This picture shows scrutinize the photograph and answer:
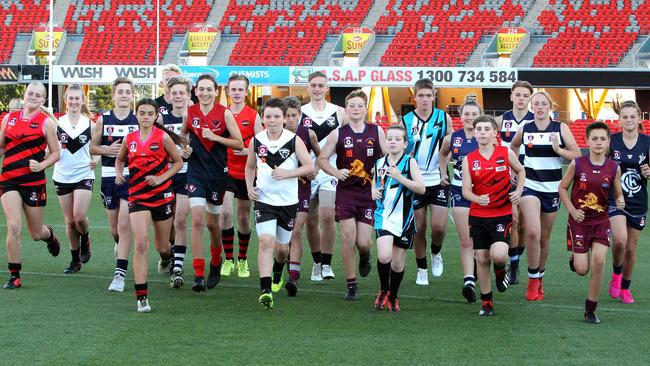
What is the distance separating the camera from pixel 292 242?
1047 cm

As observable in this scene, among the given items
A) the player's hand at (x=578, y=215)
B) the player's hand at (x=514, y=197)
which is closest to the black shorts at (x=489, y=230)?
the player's hand at (x=514, y=197)

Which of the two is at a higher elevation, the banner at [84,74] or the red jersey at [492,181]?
the banner at [84,74]

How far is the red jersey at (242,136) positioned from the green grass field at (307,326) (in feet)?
3.65

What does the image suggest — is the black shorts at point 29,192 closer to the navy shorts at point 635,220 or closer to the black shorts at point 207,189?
the black shorts at point 207,189

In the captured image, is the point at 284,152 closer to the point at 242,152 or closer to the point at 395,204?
the point at 395,204

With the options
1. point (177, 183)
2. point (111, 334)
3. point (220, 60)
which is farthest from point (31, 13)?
point (111, 334)

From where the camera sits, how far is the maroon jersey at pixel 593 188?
8.66m

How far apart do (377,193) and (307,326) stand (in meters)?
1.48

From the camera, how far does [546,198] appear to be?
9.94 metres

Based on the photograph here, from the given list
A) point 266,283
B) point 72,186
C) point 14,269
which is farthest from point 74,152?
point 266,283

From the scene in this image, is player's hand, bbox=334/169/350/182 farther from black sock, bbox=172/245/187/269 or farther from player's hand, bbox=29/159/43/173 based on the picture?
player's hand, bbox=29/159/43/173

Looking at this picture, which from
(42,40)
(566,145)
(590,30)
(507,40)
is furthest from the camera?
(42,40)

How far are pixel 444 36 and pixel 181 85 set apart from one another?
3359 centimetres

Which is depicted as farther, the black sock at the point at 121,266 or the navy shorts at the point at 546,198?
the navy shorts at the point at 546,198
